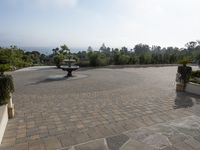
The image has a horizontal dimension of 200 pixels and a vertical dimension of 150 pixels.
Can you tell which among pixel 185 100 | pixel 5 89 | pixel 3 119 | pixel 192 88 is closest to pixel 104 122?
pixel 3 119

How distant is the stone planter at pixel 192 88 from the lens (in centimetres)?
678

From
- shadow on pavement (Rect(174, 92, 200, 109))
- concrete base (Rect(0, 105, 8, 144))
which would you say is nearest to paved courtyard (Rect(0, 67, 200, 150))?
shadow on pavement (Rect(174, 92, 200, 109))

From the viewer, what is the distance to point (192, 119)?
4.34 meters

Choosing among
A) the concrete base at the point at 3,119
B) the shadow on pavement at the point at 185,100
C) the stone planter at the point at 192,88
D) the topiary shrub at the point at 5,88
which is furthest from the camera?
the stone planter at the point at 192,88

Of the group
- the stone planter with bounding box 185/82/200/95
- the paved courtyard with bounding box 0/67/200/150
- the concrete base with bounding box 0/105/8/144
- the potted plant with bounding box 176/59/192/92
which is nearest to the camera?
the paved courtyard with bounding box 0/67/200/150

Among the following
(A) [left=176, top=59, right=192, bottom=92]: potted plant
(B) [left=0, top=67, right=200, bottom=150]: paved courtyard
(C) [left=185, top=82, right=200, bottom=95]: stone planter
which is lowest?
(B) [left=0, top=67, right=200, bottom=150]: paved courtyard

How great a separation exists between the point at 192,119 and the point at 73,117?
2874mm

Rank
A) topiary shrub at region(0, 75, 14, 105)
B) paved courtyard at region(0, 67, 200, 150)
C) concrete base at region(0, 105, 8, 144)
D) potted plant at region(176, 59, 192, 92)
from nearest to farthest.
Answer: paved courtyard at region(0, 67, 200, 150) → concrete base at region(0, 105, 8, 144) → topiary shrub at region(0, 75, 14, 105) → potted plant at region(176, 59, 192, 92)

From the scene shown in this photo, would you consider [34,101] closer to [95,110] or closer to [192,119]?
[95,110]

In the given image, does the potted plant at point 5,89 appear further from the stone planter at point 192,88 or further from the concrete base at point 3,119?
the stone planter at point 192,88

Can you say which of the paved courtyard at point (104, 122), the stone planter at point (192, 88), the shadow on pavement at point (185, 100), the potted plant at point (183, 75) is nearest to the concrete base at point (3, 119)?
the paved courtyard at point (104, 122)

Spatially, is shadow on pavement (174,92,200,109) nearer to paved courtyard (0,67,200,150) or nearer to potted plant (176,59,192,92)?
paved courtyard (0,67,200,150)

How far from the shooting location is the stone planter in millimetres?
6782

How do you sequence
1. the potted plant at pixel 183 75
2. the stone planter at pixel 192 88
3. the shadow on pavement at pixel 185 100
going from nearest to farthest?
1. the shadow on pavement at pixel 185 100
2. the stone planter at pixel 192 88
3. the potted plant at pixel 183 75
